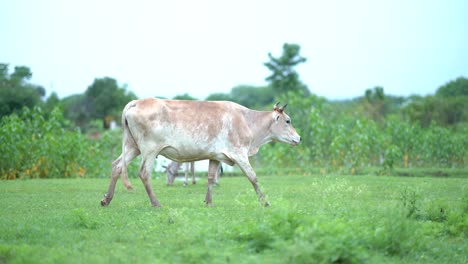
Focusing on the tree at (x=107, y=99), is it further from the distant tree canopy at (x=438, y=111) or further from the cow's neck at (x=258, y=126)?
the cow's neck at (x=258, y=126)

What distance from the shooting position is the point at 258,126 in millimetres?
13836

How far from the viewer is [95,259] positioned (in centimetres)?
751

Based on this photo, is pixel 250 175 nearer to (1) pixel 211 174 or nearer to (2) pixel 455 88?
(1) pixel 211 174

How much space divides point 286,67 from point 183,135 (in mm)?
46138

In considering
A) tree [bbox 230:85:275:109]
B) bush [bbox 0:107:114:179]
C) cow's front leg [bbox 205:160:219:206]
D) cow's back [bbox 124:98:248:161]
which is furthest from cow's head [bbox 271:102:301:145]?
tree [bbox 230:85:275:109]

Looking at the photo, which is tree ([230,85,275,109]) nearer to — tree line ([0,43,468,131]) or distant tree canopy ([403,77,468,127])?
tree line ([0,43,468,131])

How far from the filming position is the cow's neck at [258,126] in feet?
45.0

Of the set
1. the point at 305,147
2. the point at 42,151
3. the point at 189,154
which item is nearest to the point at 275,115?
the point at 189,154

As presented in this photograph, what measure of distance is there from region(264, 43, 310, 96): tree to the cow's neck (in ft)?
143

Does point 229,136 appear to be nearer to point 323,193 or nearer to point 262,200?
point 262,200

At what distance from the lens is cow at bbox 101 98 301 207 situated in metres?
12.1

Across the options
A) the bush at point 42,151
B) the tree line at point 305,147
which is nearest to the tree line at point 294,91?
the tree line at point 305,147

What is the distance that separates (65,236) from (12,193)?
678 cm

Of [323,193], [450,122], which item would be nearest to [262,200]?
[323,193]
